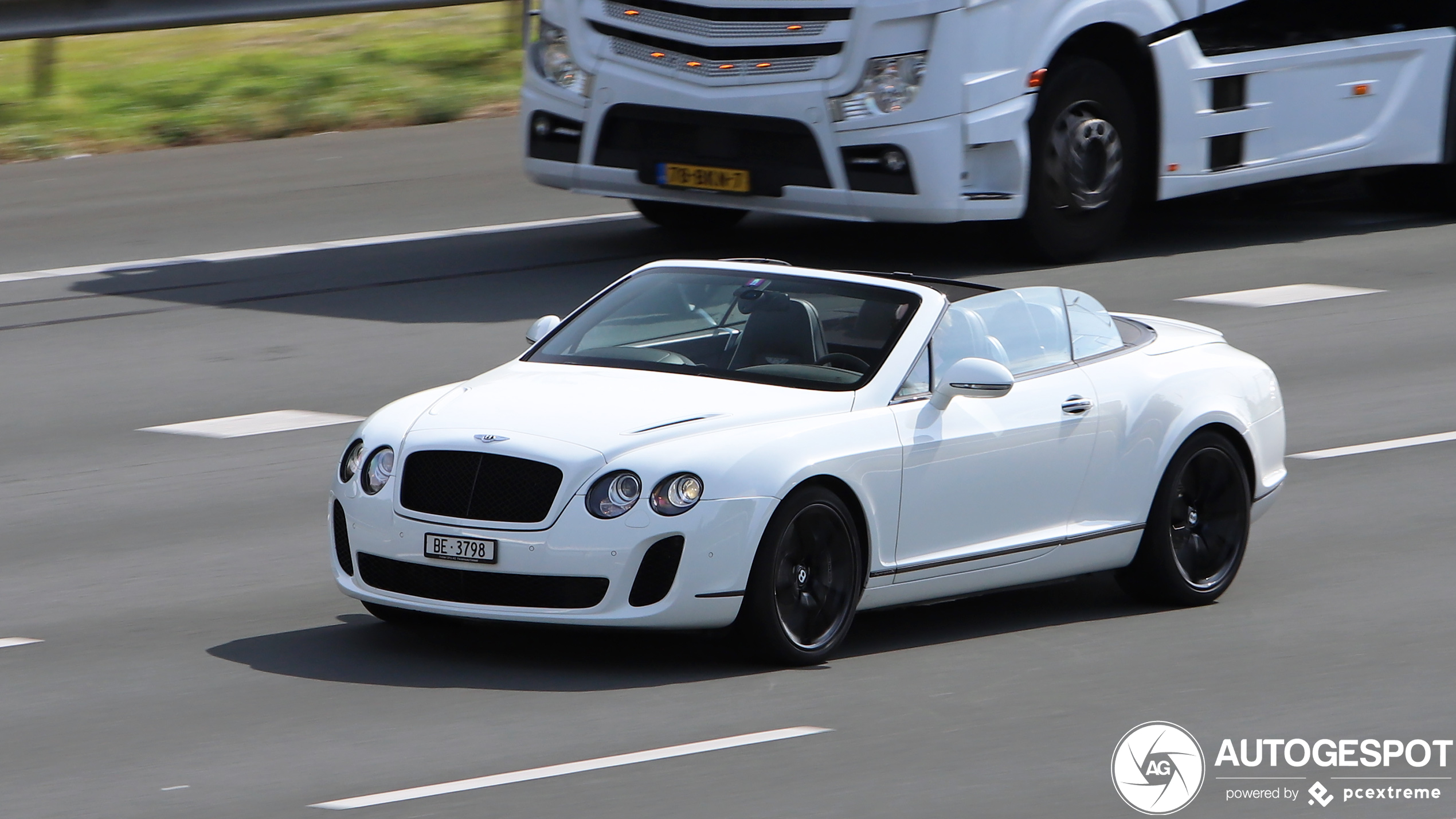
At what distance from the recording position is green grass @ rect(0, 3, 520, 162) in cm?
2012

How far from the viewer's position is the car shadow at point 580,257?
48.3ft

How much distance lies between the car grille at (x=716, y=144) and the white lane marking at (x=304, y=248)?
189 cm

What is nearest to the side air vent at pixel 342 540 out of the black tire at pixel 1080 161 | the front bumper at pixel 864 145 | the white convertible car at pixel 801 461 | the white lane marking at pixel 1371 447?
the white convertible car at pixel 801 461

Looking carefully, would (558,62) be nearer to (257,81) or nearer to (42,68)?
(257,81)

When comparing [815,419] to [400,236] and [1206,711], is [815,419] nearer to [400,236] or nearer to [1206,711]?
[1206,711]

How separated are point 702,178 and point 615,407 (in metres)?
7.44

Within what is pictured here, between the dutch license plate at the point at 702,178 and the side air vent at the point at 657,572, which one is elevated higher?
the side air vent at the point at 657,572

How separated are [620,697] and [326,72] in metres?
15.1

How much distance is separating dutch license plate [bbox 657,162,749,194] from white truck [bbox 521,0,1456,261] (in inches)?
0.5

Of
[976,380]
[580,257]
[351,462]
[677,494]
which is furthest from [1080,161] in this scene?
[677,494]

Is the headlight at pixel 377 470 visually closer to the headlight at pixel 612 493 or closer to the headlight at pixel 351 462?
the headlight at pixel 351 462

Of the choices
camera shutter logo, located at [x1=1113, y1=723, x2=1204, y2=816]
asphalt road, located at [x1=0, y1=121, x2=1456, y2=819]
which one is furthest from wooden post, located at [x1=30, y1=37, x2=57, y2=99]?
camera shutter logo, located at [x1=1113, y1=723, x2=1204, y2=816]

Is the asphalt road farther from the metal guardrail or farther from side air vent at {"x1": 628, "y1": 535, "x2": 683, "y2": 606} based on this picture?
the metal guardrail

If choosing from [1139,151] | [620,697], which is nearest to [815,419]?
[620,697]
